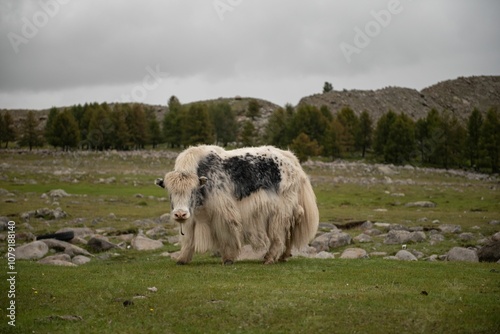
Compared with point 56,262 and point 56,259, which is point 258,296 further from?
point 56,259

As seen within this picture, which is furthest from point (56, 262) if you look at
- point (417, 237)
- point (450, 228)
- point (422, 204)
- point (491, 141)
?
point (491, 141)

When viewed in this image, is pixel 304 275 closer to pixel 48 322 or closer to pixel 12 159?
pixel 48 322

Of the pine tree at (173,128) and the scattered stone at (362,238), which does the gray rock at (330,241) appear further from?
the pine tree at (173,128)

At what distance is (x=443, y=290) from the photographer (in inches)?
460

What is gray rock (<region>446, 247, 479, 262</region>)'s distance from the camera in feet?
56.6

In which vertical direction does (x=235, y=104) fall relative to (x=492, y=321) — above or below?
above

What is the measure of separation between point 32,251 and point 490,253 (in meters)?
13.8

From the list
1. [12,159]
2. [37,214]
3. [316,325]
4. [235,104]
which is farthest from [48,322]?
[235,104]

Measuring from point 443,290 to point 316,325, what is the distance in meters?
3.67

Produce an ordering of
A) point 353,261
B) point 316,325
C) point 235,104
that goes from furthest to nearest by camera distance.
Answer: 1. point 235,104
2. point 353,261
3. point 316,325

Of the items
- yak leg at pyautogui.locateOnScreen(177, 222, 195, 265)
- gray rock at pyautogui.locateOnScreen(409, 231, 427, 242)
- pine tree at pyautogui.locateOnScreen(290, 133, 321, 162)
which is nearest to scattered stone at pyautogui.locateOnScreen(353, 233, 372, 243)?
gray rock at pyautogui.locateOnScreen(409, 231, 427, 242)

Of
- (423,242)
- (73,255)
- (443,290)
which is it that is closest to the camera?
(443,290)

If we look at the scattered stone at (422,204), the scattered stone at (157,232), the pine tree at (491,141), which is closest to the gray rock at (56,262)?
the scattered stone at (157,232)

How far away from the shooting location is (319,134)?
93.1m
